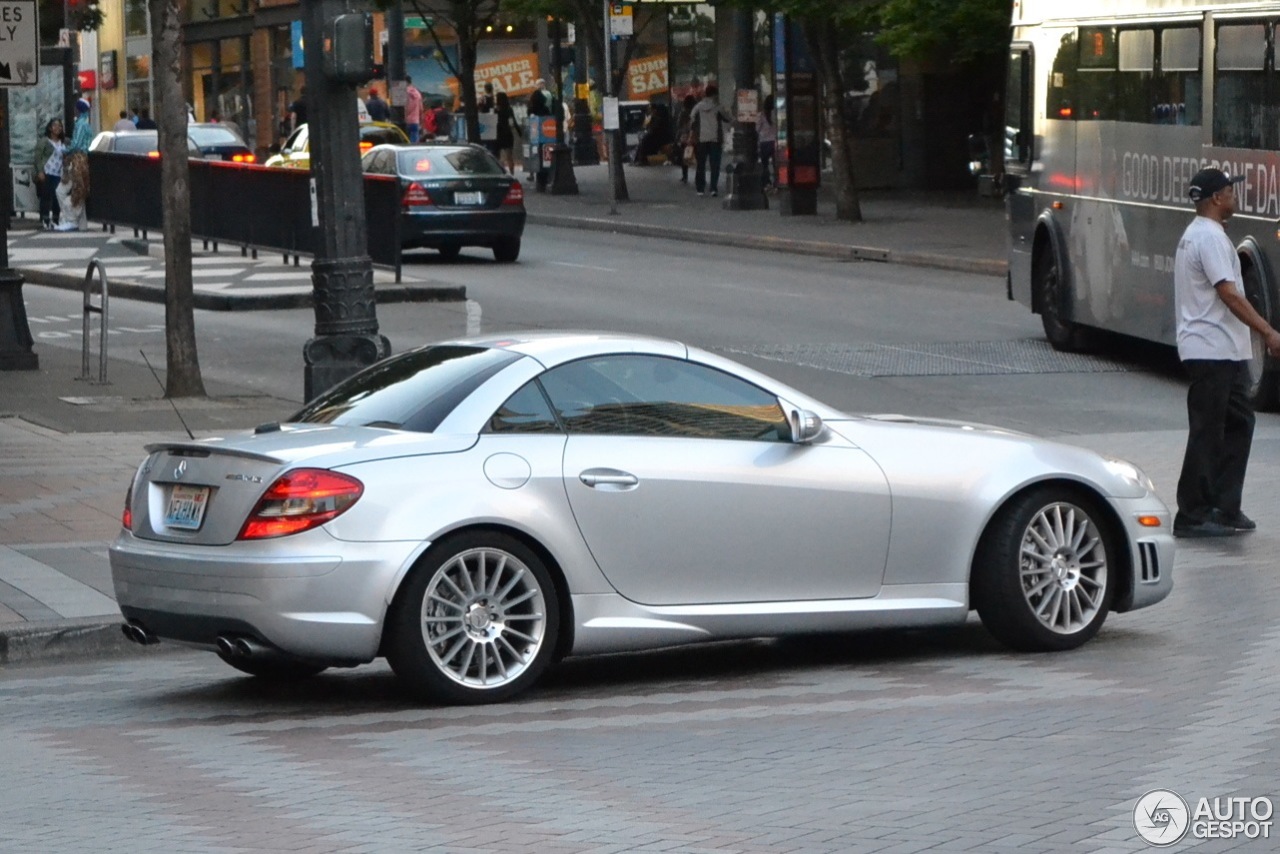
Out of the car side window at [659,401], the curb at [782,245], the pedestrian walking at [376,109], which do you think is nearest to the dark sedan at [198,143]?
the pedestrian walking at [376,109]

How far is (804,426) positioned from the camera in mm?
8555

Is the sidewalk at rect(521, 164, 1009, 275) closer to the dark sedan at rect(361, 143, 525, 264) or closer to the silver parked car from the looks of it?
the dark sedan at rect(361, 143, 525, 264)

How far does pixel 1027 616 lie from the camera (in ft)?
29.1

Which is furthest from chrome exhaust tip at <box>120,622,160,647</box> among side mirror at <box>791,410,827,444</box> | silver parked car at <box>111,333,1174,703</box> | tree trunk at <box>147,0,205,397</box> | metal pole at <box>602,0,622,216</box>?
metal pole at <box>602,0,622,216</box>

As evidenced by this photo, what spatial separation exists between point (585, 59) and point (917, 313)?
116 ft

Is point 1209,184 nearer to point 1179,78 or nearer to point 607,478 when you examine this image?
point 607,478

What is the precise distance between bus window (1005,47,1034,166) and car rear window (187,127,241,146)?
24.0m

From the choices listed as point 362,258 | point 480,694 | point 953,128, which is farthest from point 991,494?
point 953,128

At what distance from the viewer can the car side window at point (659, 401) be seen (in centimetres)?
848

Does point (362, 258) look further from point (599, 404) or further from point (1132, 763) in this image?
point (1132, 763)

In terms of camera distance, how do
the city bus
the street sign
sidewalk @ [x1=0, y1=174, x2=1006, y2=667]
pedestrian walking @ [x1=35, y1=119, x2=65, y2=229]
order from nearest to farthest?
sidewalk @ [x1=0, y1=174, x2=1006, y2=667], the city bus, the street sign, pedestrian walking @ [x1=35, y1=119, x2=65, y2=229]

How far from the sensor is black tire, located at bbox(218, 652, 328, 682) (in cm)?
864

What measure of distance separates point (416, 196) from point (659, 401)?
21.5m

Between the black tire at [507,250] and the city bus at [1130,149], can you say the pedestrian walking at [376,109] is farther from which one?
the city bus at [1130,149]
